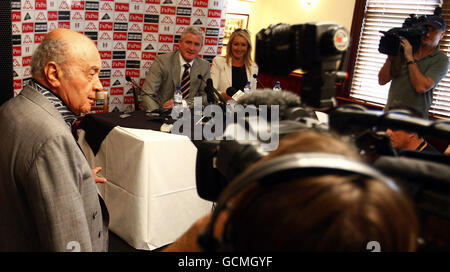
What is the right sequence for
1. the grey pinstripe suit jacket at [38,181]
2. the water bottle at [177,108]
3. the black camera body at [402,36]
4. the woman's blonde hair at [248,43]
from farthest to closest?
1. the woman's blonde hair at [248,43]
2. the black camera body at [402,36]
3. the water bottle at [177,108]
4. the grey pinstripe suit jacket at [38,181]

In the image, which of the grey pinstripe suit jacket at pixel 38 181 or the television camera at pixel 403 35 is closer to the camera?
the grey pinstripe suit jacket at pixel 38 181

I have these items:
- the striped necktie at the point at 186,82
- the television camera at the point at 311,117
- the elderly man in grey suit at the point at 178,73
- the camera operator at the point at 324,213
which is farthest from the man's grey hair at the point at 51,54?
the striped necktie at the point at 186,82

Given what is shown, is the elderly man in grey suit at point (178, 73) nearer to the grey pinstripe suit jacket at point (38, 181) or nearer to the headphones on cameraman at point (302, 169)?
the grey pinstripe suit jacket at point (38, 181)

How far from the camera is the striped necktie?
414cm

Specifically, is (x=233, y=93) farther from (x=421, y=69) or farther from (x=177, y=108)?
(x=421, y=69)

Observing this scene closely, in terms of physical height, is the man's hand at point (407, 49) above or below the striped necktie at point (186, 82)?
above

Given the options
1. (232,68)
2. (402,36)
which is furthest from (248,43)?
(402,36)

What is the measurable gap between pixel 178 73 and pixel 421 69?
2.38 meters

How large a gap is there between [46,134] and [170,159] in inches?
59.5

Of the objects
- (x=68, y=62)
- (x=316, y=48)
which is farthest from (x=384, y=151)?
(x=68, y=62)

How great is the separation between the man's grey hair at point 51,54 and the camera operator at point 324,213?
3.89 ft

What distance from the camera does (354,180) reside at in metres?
0.40

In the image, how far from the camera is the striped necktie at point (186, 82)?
4137mm

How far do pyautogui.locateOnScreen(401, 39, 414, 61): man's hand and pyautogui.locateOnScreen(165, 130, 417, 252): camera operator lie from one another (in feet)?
11.9
